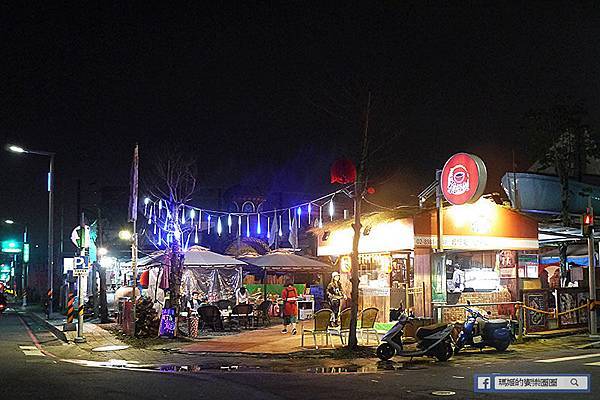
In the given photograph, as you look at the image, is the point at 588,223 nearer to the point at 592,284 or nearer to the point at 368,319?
the point at 592,284

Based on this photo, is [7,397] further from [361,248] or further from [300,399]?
[361,248]

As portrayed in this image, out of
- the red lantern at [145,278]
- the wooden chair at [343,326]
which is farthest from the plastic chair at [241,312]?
the red lantern at [145,278]

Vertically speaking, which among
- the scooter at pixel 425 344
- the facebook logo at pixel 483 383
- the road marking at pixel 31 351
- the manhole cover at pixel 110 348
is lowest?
the road marking at pixel 31 351

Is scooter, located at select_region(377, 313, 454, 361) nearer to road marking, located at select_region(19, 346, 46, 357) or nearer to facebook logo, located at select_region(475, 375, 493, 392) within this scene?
facebook logo, located at select_region(475, 375, 493, 392)

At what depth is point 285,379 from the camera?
1286 centimetres

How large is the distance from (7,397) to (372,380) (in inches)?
250

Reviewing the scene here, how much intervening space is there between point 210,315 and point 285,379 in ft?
34.2

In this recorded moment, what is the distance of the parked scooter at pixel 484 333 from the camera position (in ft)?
54.7

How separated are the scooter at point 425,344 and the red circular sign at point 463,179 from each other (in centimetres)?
413

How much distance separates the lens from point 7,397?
425 inches

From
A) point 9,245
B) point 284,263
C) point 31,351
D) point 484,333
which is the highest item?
point 9,245

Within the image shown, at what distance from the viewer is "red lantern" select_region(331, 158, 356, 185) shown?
18.2m

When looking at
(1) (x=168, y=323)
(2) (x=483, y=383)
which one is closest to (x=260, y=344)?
(1) (x=168, y=323)

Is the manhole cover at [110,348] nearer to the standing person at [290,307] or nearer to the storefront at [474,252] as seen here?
the standing person at [290,307]
